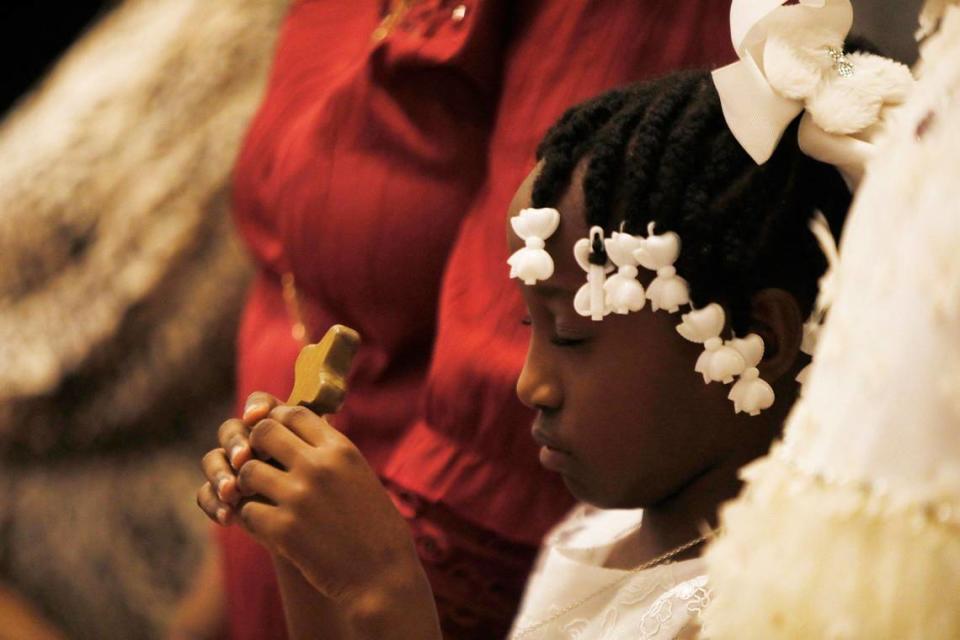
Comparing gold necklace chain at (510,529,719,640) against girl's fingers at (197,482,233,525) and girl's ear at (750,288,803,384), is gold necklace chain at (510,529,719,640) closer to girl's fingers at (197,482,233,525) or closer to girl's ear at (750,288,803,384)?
girl's ear at (750,288,803,384)

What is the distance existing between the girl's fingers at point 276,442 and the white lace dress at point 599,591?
0.73ft

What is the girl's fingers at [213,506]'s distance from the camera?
68 cm

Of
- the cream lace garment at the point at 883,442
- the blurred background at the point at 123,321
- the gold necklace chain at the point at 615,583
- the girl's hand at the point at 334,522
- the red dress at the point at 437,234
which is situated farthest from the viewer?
the blurred background at the point at 123,321

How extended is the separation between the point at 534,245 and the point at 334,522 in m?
0.19

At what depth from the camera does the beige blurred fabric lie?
154cm

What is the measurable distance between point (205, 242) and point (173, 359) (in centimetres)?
15

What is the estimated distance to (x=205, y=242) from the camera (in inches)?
61.4

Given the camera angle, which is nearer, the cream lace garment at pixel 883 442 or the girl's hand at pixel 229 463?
the cream lace garment at pixel 883 442

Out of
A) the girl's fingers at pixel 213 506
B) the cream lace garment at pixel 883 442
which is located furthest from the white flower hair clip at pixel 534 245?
the cream lace garment at pixel 883 442

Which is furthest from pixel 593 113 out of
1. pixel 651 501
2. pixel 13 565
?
pixel 13 565

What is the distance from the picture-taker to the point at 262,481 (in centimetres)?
65

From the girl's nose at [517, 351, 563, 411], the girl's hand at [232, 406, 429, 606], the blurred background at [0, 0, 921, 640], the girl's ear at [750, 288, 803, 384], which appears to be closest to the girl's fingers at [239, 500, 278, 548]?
the girl's hand at [232, 406, 429, 606]

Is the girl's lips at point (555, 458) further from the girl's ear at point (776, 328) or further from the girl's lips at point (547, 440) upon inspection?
the girl's ear at point (776, 328)

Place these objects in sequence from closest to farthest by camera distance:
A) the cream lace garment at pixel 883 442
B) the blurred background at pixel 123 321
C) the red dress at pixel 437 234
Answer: the cream lace garment at pixel 883 442
the red dress at pixel 437 234
the blurred background at pixel 123 321
